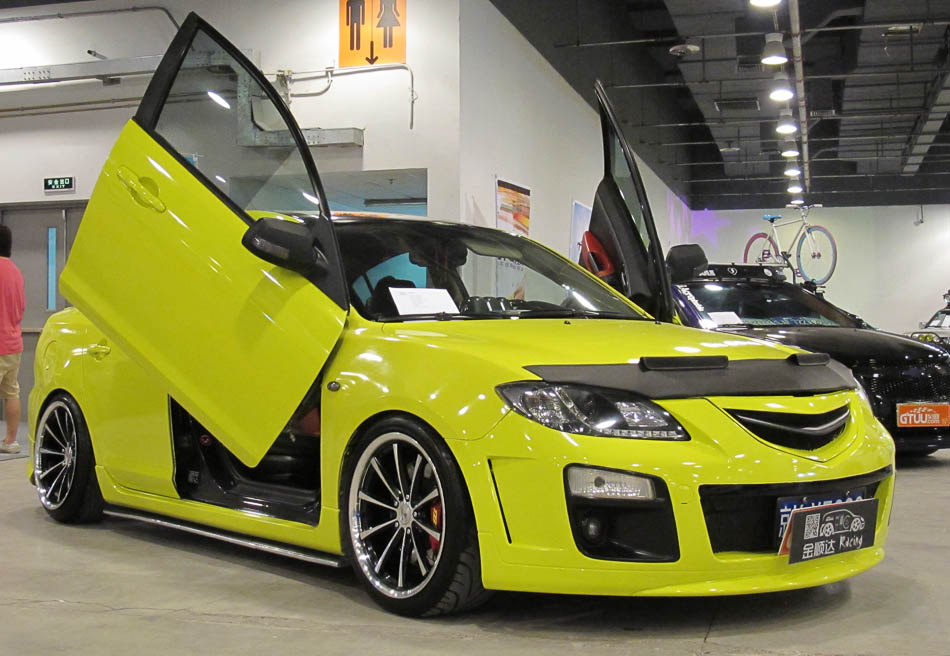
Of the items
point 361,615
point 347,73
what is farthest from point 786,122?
point 361,615

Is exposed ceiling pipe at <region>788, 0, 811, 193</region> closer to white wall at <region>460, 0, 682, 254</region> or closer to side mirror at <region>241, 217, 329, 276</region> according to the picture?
white wall at <region>460, 0, 682, 254</region>

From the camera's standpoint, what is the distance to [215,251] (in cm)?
370

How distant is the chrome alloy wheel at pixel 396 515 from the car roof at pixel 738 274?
4420 millimetres

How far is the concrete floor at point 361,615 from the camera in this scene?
283 centimetres

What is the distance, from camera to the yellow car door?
3.50 meters

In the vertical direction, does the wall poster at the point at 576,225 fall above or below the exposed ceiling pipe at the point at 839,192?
below

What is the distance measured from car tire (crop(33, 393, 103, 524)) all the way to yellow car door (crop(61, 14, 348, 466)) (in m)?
0.79

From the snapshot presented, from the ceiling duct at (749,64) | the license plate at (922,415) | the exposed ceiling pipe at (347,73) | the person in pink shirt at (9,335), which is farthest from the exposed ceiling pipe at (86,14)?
the ceiling duct at (749,64)

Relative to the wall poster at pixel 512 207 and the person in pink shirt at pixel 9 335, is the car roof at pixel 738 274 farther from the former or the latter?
the person in pink shirt at pixel 9 335

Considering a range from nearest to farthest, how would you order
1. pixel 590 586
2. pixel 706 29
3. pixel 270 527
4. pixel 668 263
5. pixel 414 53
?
pixel 590 586 < pixel 270 527 < pixel 668 263 < pixel 414 53 < pixel 706 29

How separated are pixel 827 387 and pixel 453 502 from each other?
46.0 inches

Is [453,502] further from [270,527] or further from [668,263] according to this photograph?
[668,263]

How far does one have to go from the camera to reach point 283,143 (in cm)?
378

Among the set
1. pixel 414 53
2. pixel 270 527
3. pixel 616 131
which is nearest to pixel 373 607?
pixel 270 527
